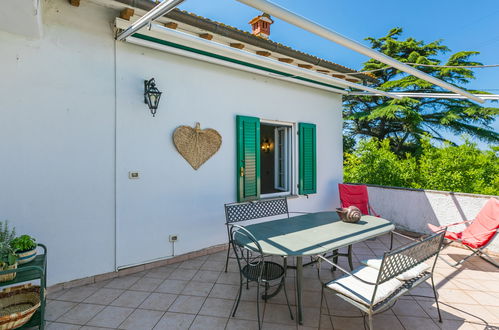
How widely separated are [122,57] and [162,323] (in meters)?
3.10

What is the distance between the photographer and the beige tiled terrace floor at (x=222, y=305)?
236 centimetres

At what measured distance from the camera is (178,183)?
3.80 metres

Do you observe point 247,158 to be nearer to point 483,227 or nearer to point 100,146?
point 100,146

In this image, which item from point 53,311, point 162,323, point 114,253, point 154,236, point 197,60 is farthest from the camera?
point 197,60

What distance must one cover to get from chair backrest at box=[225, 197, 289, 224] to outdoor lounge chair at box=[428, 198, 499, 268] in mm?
2274

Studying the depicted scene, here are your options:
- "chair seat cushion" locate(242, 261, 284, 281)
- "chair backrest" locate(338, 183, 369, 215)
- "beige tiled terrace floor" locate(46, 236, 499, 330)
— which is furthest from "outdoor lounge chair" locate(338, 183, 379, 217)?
"chair seat cushion" locate(242, 261, 284, 281)

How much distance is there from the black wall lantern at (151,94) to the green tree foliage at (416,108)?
8.97 meters

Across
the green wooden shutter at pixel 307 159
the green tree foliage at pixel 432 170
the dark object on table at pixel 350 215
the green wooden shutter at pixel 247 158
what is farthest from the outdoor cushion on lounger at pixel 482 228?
the green wooden shutter at pixel 247 158

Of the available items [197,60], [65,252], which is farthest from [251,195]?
[65,252]

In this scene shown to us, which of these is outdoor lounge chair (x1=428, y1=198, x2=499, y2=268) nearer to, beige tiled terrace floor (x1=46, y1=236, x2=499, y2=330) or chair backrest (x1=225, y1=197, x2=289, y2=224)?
beige tiled terrace floor (x1=46, y1=236, x2=499, y2=330)

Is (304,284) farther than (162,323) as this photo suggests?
Yes

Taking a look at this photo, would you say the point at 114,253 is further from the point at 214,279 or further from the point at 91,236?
the point at 214,279

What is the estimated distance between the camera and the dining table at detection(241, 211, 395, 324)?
230 centimetres

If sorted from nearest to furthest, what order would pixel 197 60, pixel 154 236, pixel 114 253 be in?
1. pixel 114 253
2. pixel 154 236
3. pixel 197 60
